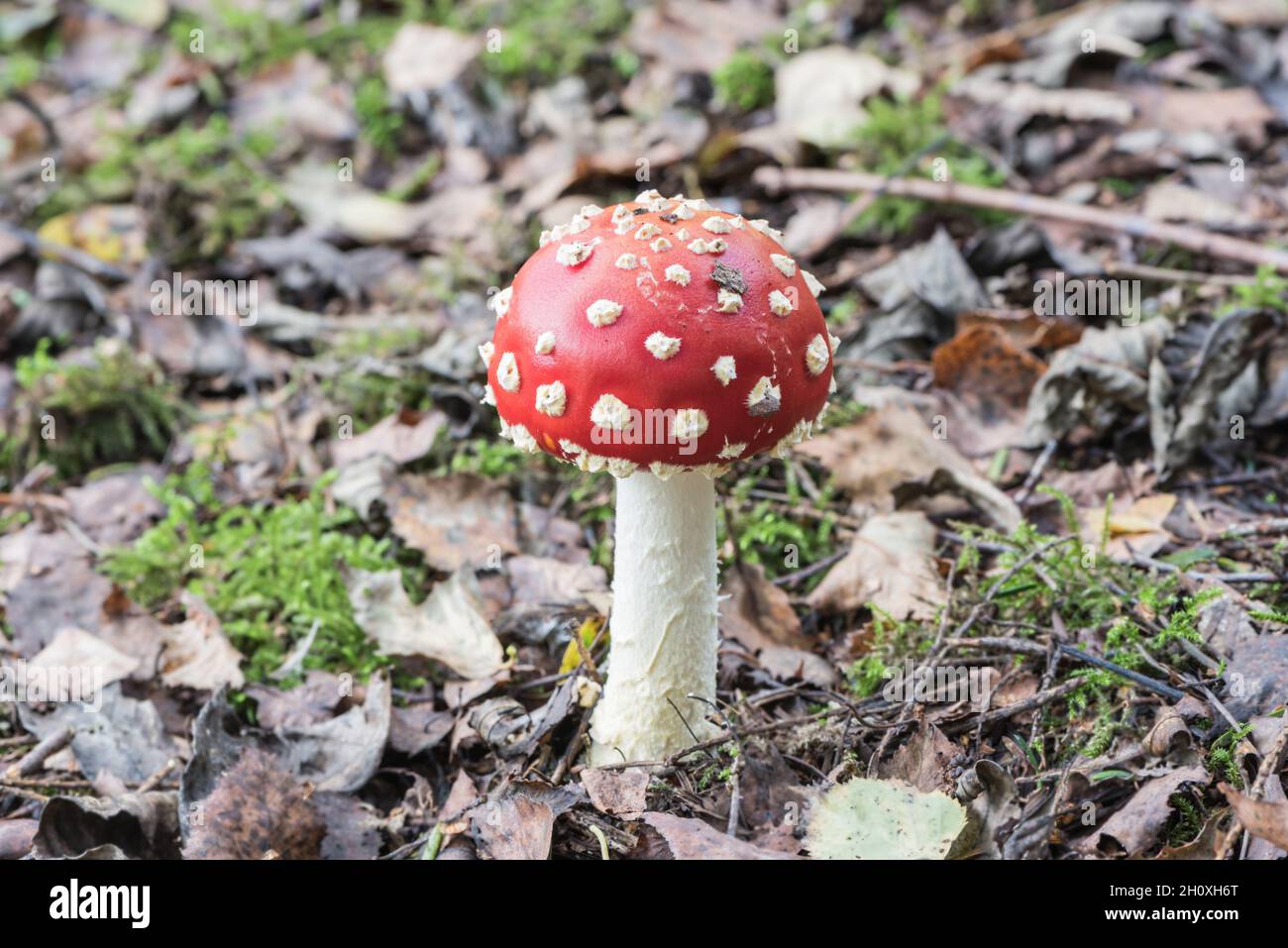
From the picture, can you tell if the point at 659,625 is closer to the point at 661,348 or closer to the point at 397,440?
the point at 661,348

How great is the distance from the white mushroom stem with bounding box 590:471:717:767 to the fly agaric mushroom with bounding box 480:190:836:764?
22 millimetres

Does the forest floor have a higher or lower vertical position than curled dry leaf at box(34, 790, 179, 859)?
higher

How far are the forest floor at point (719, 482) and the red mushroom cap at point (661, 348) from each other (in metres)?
0.90

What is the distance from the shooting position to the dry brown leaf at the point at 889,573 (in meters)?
3.43

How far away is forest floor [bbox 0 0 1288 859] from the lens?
9.05ft

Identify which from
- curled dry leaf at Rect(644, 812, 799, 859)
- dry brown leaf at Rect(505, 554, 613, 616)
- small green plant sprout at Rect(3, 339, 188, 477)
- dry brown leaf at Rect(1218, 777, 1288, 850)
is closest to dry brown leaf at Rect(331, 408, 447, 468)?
dry brown leaf at Rect(505, 554, 613, 616)

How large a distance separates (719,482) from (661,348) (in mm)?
1901

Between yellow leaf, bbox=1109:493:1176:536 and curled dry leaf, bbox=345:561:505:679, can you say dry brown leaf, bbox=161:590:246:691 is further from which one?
yellow leaf, bbox=1109:493:1176:536

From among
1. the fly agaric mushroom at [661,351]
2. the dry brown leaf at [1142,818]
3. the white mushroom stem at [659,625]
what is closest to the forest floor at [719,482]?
the dry brown leaf at [1142,818]

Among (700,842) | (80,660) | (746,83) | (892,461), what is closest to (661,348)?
(700,842)

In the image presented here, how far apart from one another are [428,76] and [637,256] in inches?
206

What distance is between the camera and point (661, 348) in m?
2.39
